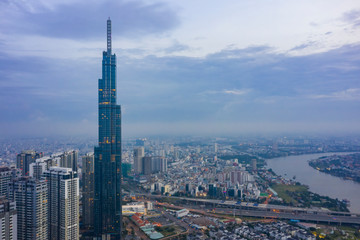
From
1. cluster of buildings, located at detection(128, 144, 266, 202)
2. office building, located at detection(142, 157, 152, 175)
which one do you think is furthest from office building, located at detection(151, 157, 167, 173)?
office building, located at detection(142, 157, 152, 175)

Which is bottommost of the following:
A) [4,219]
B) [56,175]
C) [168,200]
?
[168,200]

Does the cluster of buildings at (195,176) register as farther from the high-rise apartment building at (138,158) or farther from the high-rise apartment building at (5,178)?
the high-rise apartment building at (5,178)

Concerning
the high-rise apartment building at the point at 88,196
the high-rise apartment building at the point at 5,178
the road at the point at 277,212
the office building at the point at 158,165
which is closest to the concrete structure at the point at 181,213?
the road at the point at 277,212

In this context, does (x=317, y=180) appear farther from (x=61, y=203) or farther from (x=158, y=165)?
(x=61, y=203)

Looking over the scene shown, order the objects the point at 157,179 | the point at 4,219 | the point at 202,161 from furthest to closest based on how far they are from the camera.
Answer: the point at 202,161 < the point at 157,179 < the point at 4,219

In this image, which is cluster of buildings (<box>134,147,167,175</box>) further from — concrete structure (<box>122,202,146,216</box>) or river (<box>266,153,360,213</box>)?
river (<box>266,153,360,213</box>)

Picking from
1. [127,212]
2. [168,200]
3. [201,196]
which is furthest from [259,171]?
[127,212]

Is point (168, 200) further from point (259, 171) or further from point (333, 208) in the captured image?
point (259, 171)
